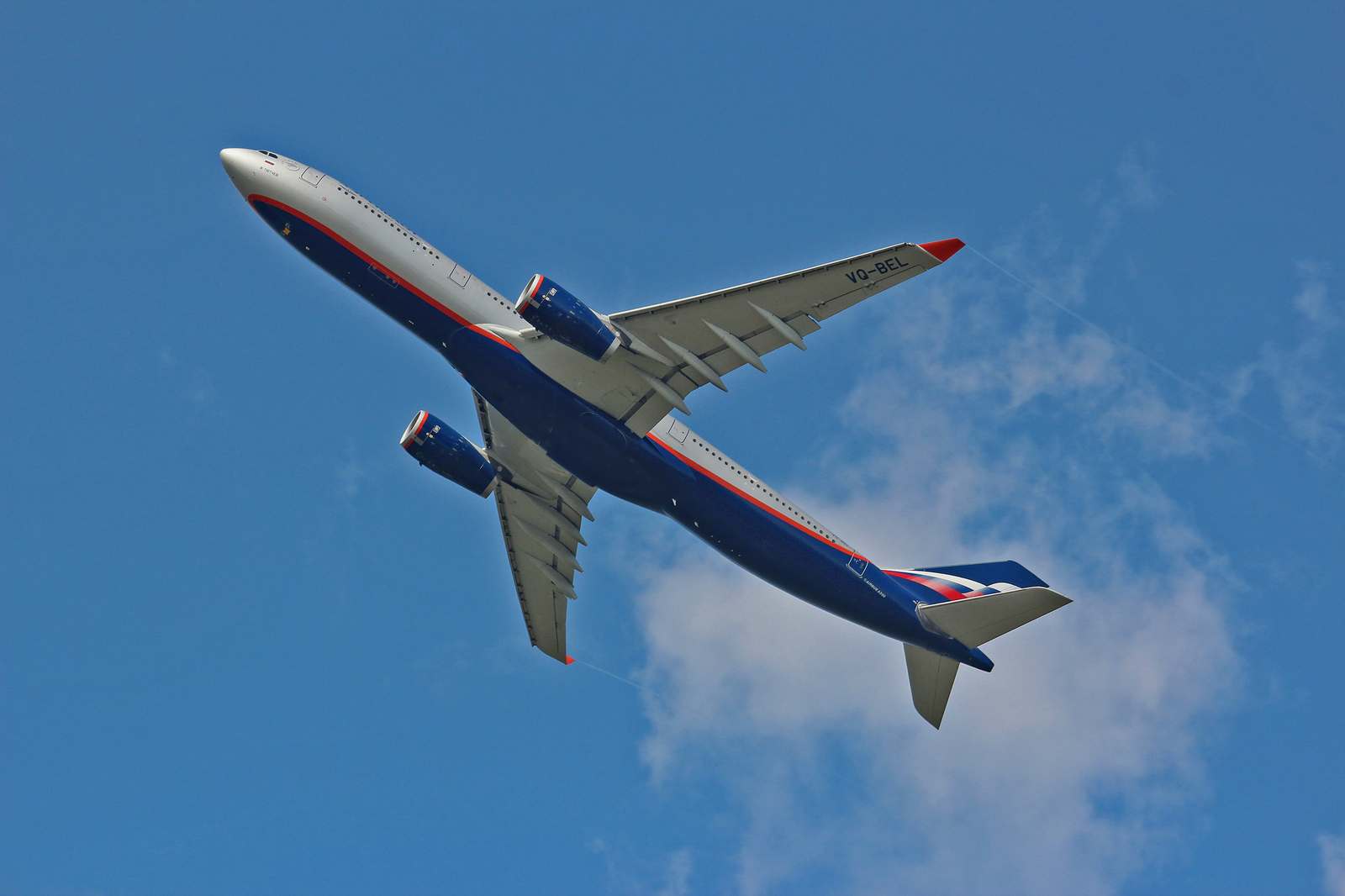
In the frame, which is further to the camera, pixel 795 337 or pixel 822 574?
pixel 822 574

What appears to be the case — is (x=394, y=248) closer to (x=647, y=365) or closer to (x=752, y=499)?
(x=647, y=365)

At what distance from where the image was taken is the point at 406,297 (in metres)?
38.0

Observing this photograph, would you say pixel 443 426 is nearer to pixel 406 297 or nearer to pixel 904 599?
pixel 406 297

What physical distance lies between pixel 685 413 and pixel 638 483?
12.4 ft

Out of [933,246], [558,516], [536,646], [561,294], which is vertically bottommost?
[536,646]

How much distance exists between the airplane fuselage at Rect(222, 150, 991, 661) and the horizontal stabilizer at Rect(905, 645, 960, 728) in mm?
3955

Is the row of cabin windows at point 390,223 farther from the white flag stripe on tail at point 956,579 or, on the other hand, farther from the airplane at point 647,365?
the white flag stripe on tail at point 956,579

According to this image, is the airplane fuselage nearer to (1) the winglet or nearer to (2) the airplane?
(2) the airplane

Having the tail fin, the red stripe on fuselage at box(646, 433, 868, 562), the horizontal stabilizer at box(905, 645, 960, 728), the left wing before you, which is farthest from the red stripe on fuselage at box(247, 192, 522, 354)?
the horizontal stabilizer at box(905, 645, 960, 728)

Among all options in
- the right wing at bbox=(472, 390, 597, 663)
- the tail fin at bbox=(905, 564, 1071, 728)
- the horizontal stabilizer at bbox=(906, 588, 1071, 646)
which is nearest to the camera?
the horizontal stabilizer at bbox=(906, 588, 1071, 646)

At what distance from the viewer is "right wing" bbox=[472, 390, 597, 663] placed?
4675cm

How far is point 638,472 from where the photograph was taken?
39875mm

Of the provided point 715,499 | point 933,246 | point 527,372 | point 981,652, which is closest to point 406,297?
point 527,372

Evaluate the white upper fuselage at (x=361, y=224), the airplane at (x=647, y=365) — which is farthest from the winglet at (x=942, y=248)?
the white upper fuselage at (x=361, y=224)
